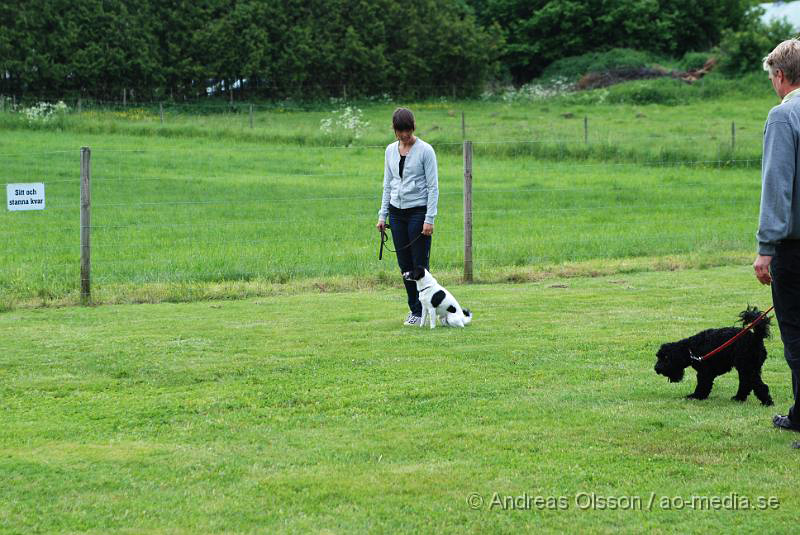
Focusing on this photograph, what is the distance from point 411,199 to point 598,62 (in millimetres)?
52885

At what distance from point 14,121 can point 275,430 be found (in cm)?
3108

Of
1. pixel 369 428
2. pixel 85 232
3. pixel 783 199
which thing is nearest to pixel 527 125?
Answer: pixel 85 232

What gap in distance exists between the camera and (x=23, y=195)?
11.1m

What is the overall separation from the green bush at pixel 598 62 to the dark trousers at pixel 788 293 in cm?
5356

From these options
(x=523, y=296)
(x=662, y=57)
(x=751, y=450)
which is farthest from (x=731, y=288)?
(x=662, y=57)

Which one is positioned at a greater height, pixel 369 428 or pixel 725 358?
pixel 725 358

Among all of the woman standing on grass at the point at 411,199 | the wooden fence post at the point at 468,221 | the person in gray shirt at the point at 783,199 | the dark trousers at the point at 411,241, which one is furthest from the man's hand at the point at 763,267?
the wooden fence post at the point at 468,221

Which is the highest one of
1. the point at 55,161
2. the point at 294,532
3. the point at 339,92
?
the point at 339,92

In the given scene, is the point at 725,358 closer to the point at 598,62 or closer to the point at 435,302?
the point at 435,302

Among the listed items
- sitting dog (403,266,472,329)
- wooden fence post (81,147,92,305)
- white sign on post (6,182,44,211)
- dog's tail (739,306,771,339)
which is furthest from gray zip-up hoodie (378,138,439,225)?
white sign on post (6,182,44,211)

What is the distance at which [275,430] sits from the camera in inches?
233

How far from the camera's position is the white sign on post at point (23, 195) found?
11.1 meters

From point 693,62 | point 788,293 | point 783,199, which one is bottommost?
point 788,293

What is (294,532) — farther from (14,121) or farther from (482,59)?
(482,59)
